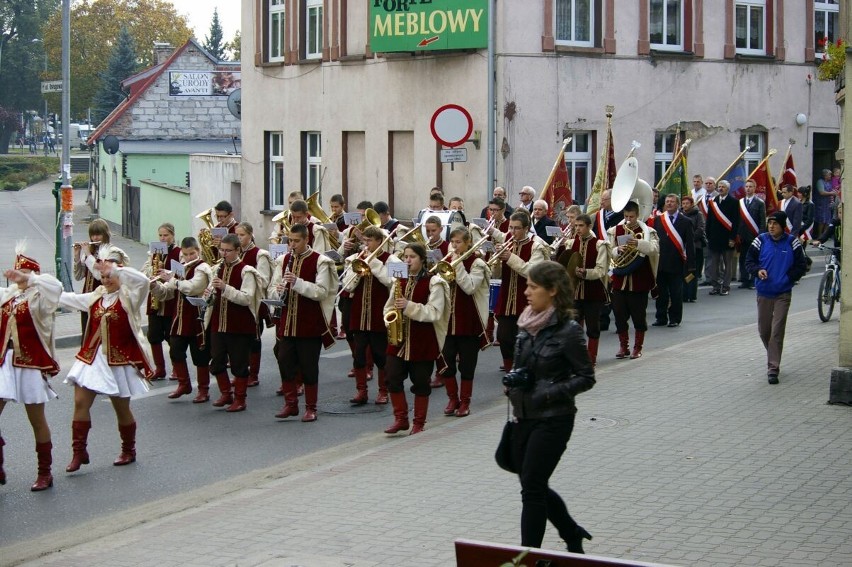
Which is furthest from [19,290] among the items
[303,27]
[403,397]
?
[303,27]

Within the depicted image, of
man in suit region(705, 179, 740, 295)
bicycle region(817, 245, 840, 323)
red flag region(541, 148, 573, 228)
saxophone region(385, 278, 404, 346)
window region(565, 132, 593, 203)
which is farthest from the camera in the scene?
window region(565, 132, 593, 203)

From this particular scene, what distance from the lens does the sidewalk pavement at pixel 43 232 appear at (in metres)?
20.7

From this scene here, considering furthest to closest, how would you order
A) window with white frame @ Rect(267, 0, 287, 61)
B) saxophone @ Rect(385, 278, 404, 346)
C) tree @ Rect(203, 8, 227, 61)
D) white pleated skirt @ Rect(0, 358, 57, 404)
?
tree @ Rect(203, 8, 227, 61)
window with white frame @ Rect(267, 0, 287, 61)
saxophone @ Rect(385, 278, 404, 346)
white pleated skirt @ Rect(0, 358, 57, 404)

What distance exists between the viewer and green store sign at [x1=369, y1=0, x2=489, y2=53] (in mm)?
24328

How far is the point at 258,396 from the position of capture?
555 inches

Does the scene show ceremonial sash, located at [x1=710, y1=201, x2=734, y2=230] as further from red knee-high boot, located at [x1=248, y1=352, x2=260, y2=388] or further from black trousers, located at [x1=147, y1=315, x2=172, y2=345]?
black trousers, located at [x1=147, y1=315, x2=172, y2=345]

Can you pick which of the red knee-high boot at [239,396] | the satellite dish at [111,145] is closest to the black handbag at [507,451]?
the red knee-high boot at [239,396]

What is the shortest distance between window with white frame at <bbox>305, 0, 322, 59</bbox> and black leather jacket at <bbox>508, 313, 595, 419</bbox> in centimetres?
2290

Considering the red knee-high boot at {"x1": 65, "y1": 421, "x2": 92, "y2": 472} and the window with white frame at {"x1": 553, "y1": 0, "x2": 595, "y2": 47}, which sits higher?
the window with white frame at {"x1": 553, "y1": 0, "x2": 595, "y2": 47}

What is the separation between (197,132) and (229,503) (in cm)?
4289

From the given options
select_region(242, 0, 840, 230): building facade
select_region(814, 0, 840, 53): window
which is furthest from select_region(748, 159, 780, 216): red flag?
select_region(814, 0, 840, 53): window

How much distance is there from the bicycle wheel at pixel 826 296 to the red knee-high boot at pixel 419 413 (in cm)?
729

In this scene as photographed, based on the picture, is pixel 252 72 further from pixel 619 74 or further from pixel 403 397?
pixel 403 397

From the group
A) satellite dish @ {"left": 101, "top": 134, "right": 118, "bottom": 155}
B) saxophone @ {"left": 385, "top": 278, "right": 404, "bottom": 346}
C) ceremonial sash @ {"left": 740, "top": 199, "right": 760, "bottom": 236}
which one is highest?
satellite dish @ {"left": 101, "top": 134, "right": 118, "bottom": 155}
